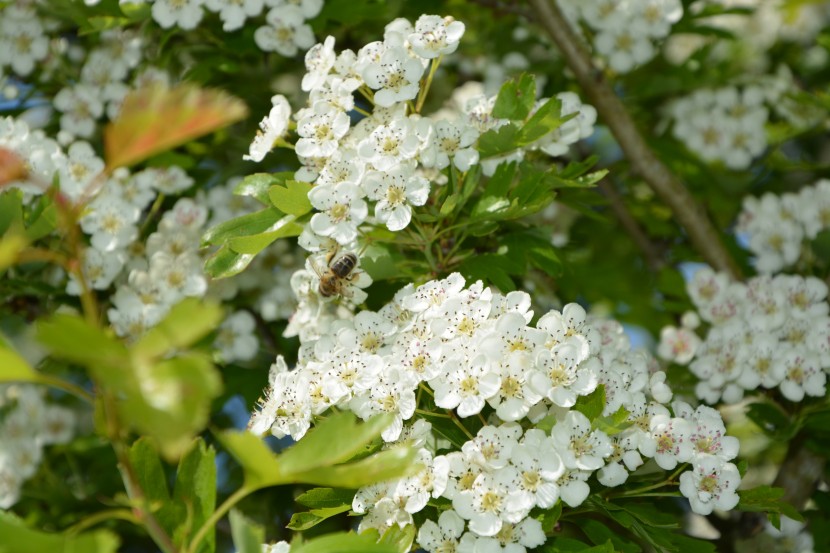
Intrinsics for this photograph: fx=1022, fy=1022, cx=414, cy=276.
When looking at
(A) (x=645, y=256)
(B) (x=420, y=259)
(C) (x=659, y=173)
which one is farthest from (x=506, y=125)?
(A) (x=645, y=256)

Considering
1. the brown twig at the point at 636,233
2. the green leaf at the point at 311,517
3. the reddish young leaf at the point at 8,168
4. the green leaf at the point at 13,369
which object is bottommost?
the brown twig at the point at 636,233

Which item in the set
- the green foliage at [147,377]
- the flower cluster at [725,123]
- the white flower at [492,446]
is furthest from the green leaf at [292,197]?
the flower cluster at [725,123]

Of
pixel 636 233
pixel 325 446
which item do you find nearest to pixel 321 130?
pixel 325 446

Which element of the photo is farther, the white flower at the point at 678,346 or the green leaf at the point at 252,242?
the white flower at the point at 678,346

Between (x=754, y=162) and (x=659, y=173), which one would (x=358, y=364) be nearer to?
(x=659, y=173)

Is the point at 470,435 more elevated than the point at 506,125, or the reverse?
Answer: the point at 506,125

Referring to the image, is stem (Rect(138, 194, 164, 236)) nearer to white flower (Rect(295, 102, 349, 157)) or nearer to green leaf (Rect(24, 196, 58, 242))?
green leaf (Rect(24, 196, 58, 242))

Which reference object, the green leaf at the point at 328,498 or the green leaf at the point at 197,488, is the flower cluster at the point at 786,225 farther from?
the green leaf at the point at 197,488

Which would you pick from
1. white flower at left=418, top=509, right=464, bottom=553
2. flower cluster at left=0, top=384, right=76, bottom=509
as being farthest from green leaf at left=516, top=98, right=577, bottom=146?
flower cluster at left=0, top=384, right=76, bottom=509
